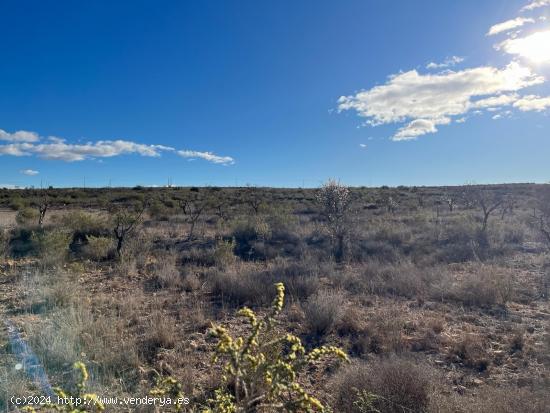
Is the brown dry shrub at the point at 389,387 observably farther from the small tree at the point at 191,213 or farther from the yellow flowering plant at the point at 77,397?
the small tree at the point at 191,213

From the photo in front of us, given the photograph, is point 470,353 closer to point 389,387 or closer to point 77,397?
point 389,387

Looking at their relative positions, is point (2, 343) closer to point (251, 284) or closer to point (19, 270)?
point (251, 284)

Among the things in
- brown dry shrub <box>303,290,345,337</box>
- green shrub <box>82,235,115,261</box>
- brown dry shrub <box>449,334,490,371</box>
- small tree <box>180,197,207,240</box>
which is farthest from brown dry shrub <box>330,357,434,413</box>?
small tree <box>180,197,207,240</box>

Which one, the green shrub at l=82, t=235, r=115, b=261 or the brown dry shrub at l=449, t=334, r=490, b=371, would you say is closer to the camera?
the brown dry shrub at l=449, t=334, r=490, b=371

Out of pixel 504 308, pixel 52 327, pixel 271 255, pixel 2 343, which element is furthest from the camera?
pixel 271 255

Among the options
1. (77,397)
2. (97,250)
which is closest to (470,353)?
(77,397)

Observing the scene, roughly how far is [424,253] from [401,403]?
997 centimetres

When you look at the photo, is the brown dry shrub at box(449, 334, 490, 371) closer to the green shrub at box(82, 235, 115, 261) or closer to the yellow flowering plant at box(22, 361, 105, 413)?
the yellow flowering plant at box(22, 361, 105, 413)

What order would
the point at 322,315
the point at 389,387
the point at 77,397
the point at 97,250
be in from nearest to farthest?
the point at 77,397 < the point at 389,387 < the point at 322,315 < the point at 97,250

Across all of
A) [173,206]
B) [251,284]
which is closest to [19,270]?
[251,284]

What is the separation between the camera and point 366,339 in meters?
5.45

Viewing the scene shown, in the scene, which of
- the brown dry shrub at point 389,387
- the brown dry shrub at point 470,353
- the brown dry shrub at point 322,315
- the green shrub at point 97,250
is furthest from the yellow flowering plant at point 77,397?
the green shrub at point 97,250

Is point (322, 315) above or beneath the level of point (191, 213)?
beneath

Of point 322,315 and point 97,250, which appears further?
point 97,250
